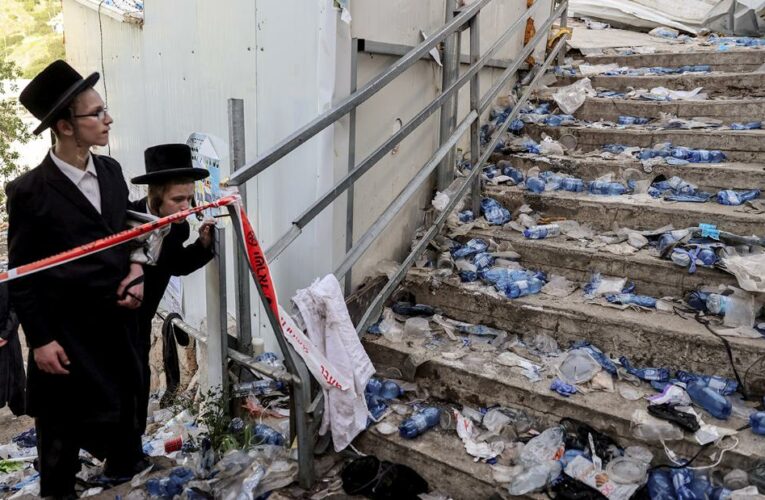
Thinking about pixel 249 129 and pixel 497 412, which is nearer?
pixel 497 412

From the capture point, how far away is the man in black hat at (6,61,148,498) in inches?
84.0

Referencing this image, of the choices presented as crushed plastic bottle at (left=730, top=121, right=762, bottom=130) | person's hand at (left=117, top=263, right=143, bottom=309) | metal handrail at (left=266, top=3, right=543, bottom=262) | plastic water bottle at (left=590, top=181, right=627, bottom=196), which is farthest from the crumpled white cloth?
crushed plastic bottle at (left=730, top=121, right=762, bottom=130)

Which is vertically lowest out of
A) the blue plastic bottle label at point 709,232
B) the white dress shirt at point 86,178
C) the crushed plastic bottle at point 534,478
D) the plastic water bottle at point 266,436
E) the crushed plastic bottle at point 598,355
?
the plastic water bottle at point 266,436

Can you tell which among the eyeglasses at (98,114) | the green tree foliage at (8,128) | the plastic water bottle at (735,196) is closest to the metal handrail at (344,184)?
the eyeglasses at (98,114)

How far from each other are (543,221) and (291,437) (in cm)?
212

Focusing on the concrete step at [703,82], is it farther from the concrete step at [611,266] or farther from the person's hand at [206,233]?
the person's hand at [206,233]

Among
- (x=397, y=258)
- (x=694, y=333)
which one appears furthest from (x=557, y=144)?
(x=694, y=333)

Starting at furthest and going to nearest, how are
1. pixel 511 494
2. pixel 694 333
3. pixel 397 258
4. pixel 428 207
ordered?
pixel 428 207
pixel 397 258
pixel 694 333
pixel 511 494

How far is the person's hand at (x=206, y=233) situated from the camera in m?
2.44

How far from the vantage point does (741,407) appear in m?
2.36

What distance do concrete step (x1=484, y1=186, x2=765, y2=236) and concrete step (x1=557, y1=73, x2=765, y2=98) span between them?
1.71 meters

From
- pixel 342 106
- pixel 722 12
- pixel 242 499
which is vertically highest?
pixel 722 12

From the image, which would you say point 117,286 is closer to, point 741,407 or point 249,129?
point 249,129

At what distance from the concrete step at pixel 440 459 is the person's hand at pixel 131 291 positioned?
1.18 meters
